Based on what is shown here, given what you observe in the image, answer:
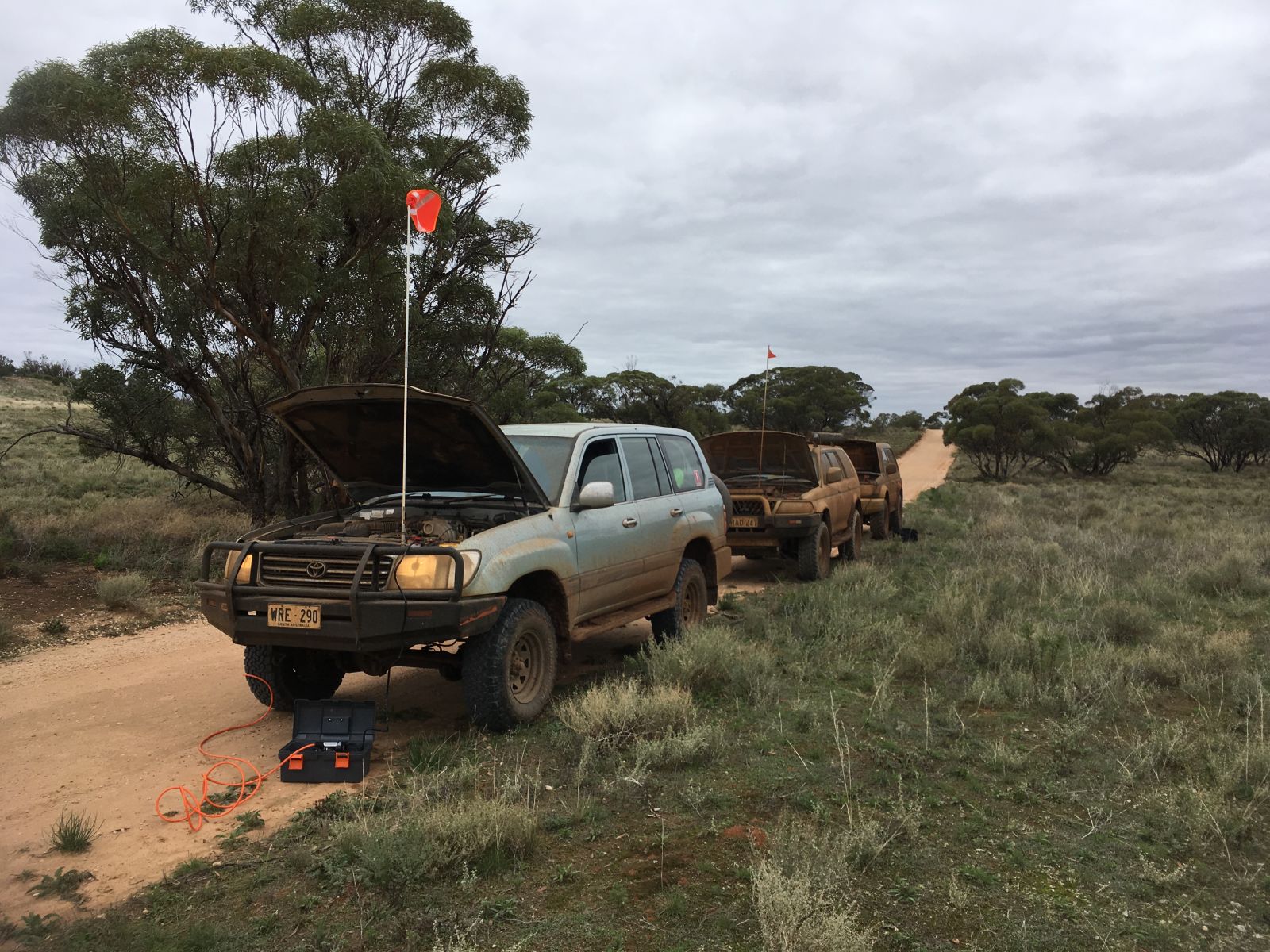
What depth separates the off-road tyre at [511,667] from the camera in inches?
197

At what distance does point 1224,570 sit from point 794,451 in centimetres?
550

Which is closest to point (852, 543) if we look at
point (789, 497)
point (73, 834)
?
point (789, 497)

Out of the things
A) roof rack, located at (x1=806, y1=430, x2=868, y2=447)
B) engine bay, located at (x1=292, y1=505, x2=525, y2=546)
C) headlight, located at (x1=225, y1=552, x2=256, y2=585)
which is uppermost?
roof rack, located at (x1=806, y1=430, x2=868, y2=447)

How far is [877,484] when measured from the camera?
48.5 feet

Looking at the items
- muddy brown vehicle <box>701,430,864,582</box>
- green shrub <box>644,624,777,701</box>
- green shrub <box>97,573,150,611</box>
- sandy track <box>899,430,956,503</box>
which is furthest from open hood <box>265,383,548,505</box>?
sandy track <box>899,430,956,503</box>

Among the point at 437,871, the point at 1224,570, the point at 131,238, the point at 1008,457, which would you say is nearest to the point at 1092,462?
the point at 1008,457

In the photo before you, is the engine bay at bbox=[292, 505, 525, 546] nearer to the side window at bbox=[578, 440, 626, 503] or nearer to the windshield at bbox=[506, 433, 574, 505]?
the windshield at bbox=[506, 433, 574, 505]

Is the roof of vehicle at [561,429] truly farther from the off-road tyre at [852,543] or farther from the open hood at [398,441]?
the off-road tyre at [852,543]

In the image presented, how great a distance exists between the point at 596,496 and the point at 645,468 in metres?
1.40

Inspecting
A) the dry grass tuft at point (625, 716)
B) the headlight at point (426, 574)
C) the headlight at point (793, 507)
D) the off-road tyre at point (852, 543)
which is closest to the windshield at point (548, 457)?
the headlight at point (426, 574)

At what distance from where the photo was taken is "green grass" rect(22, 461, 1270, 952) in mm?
3211

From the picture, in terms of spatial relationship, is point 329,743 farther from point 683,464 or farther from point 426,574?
point 683,464

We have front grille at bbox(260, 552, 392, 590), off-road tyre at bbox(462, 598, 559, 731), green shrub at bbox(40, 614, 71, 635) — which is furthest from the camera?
green shrub at bbox(40, 614, 71, 635)

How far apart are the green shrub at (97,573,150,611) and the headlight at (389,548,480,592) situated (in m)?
→ 6.18
